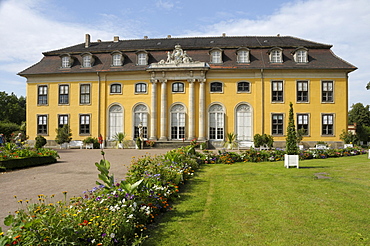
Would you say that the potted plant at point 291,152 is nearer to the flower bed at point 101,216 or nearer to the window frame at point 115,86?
the flower bed at point 101,216

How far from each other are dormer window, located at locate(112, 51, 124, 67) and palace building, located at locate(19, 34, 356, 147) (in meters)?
0.12

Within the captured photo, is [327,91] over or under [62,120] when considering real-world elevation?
over

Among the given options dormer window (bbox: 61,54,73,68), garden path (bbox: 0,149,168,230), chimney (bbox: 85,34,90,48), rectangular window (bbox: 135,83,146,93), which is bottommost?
garden path (bbox: 0,149,168,230)

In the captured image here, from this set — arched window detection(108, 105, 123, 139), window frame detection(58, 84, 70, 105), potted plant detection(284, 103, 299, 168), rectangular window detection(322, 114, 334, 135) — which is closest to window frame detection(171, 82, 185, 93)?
arched window detection(108, 105, 123, 139)

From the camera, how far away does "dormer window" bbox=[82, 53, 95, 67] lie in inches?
1332

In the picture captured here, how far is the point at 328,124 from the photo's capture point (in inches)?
1221

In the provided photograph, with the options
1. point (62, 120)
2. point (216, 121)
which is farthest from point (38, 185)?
point (62, 120)

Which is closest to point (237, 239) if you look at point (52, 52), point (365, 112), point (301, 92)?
point (301, 92)

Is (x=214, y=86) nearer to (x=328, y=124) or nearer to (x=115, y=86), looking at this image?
(x=115, y=86)

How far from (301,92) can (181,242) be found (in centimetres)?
2966

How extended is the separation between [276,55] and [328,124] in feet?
30.5

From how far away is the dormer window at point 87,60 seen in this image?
33.8 metres

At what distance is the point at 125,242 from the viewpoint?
4715 millimetres

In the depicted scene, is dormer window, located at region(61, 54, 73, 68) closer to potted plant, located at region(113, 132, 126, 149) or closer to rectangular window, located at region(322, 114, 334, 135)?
potted plant, located at region(113, 132, 126, 149)
